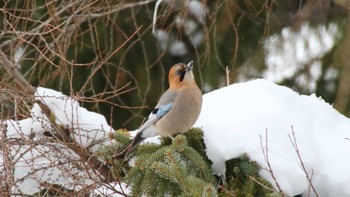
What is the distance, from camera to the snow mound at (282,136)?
17.4ft

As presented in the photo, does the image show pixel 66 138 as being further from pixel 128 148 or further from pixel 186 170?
pixel 186 170

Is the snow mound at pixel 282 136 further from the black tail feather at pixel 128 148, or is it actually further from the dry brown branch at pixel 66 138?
the dry brown branch at pixel 66 138

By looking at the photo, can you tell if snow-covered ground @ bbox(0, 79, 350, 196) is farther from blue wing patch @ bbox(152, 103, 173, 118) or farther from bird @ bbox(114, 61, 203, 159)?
blue wing patch @ bbox(152, 103, 173, 118)

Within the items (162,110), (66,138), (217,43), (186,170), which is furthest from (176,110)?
(217,43)

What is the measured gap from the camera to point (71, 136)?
6.02 meters

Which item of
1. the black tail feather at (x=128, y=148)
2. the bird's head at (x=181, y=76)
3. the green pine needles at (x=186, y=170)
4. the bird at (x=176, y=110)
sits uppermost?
the bird's head at (x=181, y=76)

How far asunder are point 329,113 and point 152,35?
407 cm

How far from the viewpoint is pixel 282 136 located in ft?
18.0

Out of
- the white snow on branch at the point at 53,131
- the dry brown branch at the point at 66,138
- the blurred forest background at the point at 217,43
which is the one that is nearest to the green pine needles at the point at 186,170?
the dry brown branch at the point at 66,138

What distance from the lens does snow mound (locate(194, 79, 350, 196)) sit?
5.31 metres

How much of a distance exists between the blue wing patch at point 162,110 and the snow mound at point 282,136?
79 cm

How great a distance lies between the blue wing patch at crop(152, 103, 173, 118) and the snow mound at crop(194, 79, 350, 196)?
79cm

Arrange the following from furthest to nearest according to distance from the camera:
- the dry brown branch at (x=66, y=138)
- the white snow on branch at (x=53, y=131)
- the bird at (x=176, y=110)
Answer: the bird at (x=176, y=110) → the white snow on branch at (x=53, y=131) → the dry brown branch at (x=66, y=138)

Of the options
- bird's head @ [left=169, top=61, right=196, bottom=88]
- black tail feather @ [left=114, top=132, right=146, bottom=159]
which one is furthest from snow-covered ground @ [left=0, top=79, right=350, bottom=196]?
bird's head @ [left=169, top=61, right=196, bottom=88]
